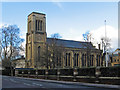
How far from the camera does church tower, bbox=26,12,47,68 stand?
250ft

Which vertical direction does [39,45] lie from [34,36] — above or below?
below

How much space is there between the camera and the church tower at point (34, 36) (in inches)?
2995

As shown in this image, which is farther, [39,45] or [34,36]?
[39,45]

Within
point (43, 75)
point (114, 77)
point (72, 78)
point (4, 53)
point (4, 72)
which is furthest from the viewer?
point (4, 72)

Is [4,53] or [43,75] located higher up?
[4,53]

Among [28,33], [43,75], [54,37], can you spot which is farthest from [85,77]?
[28,33]

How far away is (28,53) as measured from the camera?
79.9 m

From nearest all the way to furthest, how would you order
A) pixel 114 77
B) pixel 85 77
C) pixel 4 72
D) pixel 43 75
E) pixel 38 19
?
pixel 114 77 < pixel 85 77 < pixel 43 75 < pixel 4 72 < pixel 38 19

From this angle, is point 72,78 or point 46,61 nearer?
point 72,78

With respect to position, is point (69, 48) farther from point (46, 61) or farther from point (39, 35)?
point (46, 61)

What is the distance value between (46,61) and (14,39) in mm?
12735

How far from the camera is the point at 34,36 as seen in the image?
7762cm

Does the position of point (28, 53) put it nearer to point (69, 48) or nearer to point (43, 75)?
point (69, 48)

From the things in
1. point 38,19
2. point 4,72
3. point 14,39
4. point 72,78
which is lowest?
point 4,72
